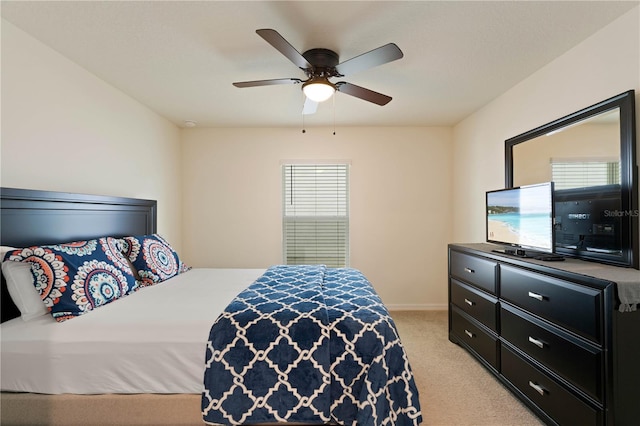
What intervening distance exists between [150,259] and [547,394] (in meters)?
2.92

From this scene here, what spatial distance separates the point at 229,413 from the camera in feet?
4.95

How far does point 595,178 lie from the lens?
2.00 m

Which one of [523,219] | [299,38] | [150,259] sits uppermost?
[299,38]

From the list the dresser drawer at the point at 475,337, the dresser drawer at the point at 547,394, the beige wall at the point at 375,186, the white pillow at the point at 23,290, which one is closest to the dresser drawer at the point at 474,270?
the dresser drawer at the point at 475,337

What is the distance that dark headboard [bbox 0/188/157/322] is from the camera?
1825 millimetres

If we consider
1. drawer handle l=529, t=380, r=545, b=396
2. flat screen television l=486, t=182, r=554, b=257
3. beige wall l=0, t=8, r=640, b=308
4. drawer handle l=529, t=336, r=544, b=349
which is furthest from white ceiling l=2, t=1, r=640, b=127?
drawer handle l=529, t=380, r=545, b=396

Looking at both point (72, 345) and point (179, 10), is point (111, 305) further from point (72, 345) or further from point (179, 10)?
point (179, 10)

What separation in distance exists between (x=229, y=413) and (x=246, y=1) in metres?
2.15

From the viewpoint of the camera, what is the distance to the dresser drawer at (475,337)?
2.40 metres

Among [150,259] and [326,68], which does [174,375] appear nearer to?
[150,259]

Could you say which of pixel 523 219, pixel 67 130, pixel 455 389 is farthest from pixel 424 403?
pixel 67 130

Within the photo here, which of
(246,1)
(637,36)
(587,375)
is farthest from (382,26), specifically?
(587,375)

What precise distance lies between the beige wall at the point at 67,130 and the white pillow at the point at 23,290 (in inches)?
22.7

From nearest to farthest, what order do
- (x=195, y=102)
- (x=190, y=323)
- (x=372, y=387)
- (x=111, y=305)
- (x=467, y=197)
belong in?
(x=372, y=387), (x=190, y=323), (x=111, y=305), (x=195, y=102), (x=467, y=197)
